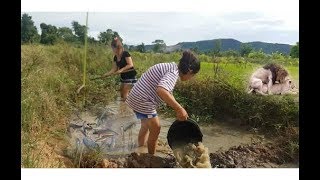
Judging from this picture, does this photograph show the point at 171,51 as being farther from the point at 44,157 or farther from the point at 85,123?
the point at 44,157

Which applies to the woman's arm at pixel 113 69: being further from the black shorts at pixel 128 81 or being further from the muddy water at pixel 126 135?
the muddy water at pixel 126 135

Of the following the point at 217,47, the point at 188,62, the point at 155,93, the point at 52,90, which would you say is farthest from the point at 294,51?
the point at 52,90

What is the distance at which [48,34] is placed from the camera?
24.6 ft

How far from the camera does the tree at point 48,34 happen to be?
7.36 metres

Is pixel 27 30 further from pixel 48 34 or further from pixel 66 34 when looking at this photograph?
pixel 66 34

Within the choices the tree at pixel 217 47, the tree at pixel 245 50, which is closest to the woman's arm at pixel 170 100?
the tree at pixel 217 47

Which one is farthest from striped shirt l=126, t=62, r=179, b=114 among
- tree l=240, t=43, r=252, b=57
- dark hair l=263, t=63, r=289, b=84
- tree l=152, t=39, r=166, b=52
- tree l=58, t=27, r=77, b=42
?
dark hair l=263, t=63, r=289, b=84

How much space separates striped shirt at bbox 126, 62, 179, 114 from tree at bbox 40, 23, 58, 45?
1.15 metres

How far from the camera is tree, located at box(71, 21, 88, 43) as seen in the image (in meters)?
7.33

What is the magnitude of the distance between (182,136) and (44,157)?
1579 millimetres

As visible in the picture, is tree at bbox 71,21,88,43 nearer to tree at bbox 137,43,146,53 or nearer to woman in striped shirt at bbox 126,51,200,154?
tree at bbox 137,43,146,53

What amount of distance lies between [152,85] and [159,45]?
0.53m

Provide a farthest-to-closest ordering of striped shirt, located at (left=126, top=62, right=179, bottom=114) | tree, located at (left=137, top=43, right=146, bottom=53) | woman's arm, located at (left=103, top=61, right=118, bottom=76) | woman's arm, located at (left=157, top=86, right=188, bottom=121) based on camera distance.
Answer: woman's arm, located at (left=103, top=61, right=118, bottom=76) → tree, located at (left=137, top=43, right=146, bottom=53) → striped shirt, located at (left=126, top=62, right=179, bottom=114) → woman's arm, located at (left=157, top=86, right=188, bottom=121)
